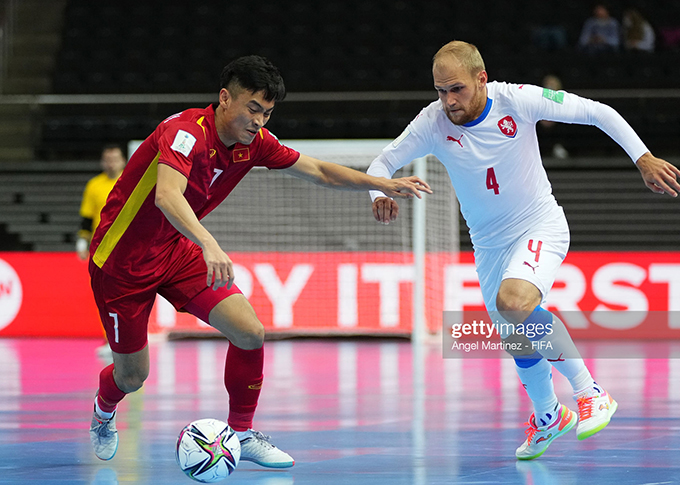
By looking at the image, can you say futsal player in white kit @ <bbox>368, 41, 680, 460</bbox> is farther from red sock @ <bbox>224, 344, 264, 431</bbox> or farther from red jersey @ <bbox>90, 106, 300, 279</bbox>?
red sock @ <bbox>224, 344, 264, 431</bbox>

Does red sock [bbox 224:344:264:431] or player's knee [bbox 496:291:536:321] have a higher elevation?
player's knee [bbox 496:291:536:321]

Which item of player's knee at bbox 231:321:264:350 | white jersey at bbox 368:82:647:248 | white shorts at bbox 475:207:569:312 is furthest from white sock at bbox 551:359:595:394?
player's knee at bbox 231:321:264:350

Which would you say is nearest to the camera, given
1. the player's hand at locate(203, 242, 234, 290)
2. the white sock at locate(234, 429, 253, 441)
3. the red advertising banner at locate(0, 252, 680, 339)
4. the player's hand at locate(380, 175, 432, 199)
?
the player's hand at locate(203, 242, 234, 290)

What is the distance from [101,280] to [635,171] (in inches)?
422

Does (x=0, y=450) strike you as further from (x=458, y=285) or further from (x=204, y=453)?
(x=458, y=285)

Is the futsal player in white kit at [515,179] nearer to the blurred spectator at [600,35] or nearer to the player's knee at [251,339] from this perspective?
the player's knee at [251,339]

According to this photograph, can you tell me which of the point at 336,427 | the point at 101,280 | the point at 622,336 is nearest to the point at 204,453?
the point at 101,280

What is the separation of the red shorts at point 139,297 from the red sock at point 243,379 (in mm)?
260

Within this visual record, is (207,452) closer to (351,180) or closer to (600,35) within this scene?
(351,180)

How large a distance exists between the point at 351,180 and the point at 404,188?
28 cm

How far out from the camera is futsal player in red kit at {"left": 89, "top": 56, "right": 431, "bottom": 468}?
420 centimetres

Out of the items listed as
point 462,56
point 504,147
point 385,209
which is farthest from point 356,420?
point 462,56

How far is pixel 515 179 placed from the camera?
473 centimetres

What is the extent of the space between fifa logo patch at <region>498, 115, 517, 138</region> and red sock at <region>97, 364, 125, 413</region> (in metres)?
2.42
